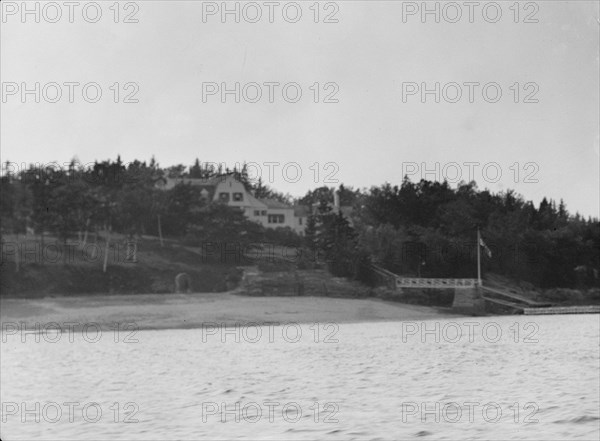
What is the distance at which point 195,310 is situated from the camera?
10055 mm

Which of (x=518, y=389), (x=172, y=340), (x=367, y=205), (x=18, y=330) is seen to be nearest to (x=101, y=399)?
(x=367, y=205)

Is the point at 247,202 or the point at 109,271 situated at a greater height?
the point at 247,202

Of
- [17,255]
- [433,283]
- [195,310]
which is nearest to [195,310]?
[195,310]

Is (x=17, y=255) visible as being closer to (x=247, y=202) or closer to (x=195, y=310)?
(x=195, y=310)

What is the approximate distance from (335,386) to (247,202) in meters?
1.54

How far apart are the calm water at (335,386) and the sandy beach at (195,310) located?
9.5 inches

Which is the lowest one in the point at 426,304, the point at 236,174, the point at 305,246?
the point at 426,304

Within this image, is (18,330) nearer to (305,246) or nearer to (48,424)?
(48,424)

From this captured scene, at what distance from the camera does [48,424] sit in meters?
5.37

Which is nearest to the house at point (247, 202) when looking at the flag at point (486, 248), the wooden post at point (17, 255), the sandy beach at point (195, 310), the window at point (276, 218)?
the window at point (276, 218)

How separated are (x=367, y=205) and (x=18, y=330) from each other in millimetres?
8281

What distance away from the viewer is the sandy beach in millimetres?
8405

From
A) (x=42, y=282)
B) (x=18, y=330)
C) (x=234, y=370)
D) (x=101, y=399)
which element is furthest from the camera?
(x=18, y=330)

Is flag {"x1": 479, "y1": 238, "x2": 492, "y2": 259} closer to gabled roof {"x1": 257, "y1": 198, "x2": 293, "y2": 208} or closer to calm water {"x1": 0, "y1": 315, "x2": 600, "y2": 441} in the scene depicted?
calm water {"x1": 0, "y1": 315, "x2": 600, "y2": 441}
